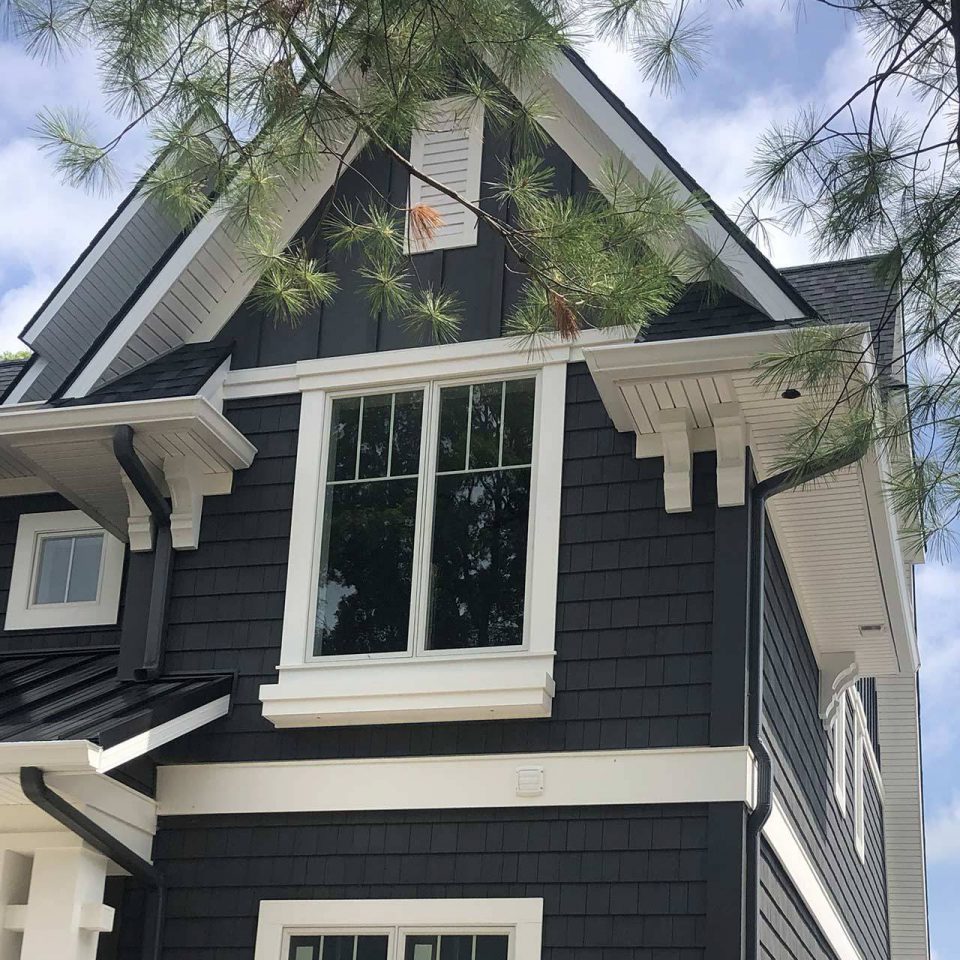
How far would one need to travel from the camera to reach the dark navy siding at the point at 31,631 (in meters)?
9.58

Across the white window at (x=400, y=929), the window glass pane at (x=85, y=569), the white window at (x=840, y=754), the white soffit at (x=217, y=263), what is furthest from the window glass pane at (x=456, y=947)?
the white window at (x=840, y=754)

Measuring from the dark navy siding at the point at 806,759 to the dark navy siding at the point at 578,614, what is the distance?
2.49 ft

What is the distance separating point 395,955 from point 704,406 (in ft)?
10.6

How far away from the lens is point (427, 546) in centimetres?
849

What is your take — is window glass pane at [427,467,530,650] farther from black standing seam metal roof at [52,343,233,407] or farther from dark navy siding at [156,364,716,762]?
black standing seam metal roof at [52,343,233,407]

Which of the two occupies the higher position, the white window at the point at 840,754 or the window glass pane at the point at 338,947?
the white window at the point at 840,754

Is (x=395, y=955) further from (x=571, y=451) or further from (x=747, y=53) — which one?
(x=747, y=53)

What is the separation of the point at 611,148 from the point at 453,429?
6.01 feet

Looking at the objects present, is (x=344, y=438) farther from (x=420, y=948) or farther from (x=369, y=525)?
(x=420, y=948)

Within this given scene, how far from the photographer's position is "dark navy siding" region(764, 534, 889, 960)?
8.71 metres

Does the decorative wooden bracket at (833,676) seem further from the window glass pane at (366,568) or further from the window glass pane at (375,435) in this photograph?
the window glass pane at (375,435)

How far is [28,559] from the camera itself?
9977 millimetres

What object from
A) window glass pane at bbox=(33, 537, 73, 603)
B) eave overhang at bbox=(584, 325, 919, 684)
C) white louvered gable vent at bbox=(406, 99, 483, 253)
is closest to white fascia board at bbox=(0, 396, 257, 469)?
window glass pane at bbox=(33, 537, 73, 603)

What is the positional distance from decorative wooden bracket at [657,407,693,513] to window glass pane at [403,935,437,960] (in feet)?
8.37
